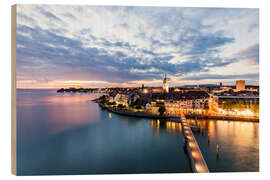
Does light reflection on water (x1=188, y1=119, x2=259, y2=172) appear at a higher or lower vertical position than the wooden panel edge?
lower

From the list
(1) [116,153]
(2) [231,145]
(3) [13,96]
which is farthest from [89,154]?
(2) [231,145]

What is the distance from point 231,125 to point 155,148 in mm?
5613

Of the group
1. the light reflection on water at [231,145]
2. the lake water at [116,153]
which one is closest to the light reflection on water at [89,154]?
the lake water at [116,153]

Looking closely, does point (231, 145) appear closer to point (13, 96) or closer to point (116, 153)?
point (116, 153)

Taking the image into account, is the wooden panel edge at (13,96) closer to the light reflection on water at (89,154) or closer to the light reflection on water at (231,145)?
the light reflection on water at (89,154)

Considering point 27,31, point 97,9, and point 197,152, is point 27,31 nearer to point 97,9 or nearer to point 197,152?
point 97,9

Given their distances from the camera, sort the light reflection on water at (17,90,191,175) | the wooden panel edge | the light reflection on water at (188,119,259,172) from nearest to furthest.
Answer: the wooden panel edge < the light reflection on water at (17,90,191,175) < the light reflection on water at (188,119,259,172)

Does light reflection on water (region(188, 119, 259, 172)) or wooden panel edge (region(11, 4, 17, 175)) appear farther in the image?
light reflection on water (region(188, 119, 259, 172))

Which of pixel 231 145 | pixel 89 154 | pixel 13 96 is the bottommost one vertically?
pixel 231 145

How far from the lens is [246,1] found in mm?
3076

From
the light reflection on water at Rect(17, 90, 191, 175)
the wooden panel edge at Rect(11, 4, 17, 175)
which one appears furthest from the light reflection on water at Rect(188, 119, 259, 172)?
the wooden panel edge at Rect(11, 4, 17, 175)

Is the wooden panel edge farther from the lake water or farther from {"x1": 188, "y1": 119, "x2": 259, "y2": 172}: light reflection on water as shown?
{"x1": 188, "y1": 119, "x2": 259, "y2": 172}: light reflection on water
